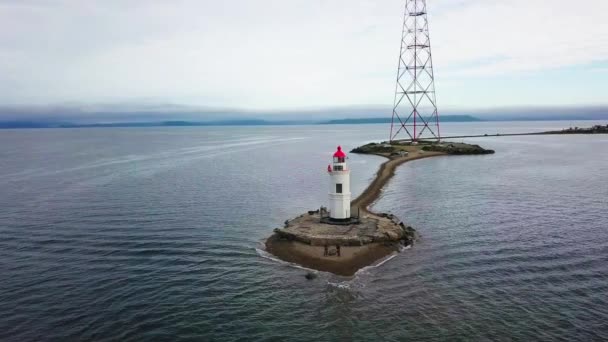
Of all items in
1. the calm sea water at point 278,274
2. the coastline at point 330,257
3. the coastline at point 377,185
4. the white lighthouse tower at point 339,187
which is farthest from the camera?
the coastline at point 377,185

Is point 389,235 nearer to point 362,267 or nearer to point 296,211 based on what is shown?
point 362,267

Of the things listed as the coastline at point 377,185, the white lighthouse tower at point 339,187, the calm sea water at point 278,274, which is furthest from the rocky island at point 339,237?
the coastline at point 377,185

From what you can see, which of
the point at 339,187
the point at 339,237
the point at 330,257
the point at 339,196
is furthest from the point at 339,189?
the point at 330,257

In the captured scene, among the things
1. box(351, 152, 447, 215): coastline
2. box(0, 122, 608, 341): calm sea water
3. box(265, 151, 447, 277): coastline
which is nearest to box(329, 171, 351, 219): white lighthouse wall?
box(265, 151, 447, 277): coastline

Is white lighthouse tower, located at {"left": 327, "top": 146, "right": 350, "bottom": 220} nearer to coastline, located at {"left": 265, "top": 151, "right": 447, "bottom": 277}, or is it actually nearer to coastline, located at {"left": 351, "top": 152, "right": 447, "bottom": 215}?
coastline, located at {"left": 265, "top": 151, "right": 447, "bottom": 277}

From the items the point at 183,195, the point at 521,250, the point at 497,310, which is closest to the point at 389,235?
the point at 521,250

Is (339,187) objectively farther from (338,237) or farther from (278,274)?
(278,274)

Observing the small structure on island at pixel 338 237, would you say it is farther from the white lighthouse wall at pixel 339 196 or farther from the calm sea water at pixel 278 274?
the calm sea water at pixel 278 274

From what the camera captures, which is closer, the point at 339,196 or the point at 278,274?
the point at 278,274
